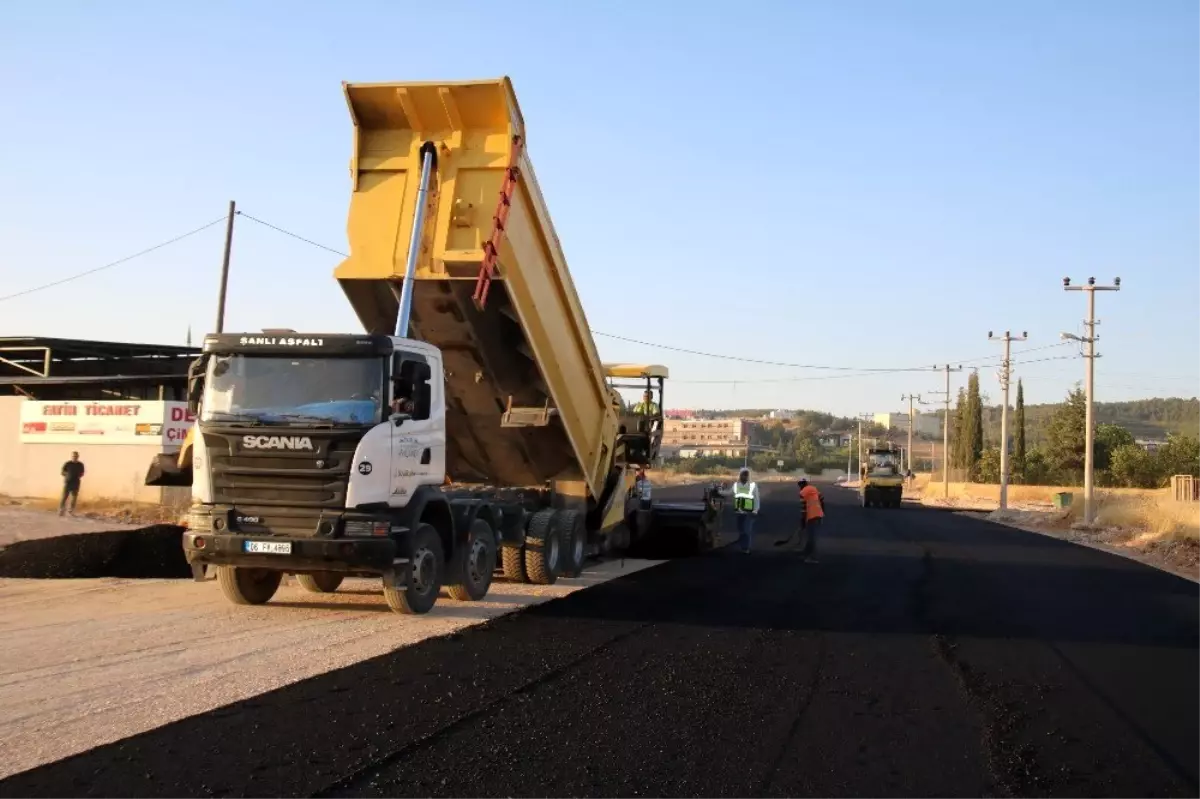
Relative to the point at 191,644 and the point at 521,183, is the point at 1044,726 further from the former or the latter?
the point at 521,183

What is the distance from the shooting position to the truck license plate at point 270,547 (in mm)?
10250

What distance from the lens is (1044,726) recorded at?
24.3 ft

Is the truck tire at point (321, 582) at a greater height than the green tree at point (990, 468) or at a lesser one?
lesser

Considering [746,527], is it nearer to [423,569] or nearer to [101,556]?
[101,556]

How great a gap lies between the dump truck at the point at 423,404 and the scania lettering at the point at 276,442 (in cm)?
2

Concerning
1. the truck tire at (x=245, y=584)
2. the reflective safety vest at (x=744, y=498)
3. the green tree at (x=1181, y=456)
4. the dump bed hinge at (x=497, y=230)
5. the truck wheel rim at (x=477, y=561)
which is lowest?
the truck tire at (x=245, y=584)

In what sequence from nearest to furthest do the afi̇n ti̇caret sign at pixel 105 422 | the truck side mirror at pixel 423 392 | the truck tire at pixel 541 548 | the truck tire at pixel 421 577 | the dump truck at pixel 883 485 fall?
the truck tire at pixel 421 577, the truck side mirror at pixel 423 392, the truck tire at pixel 541 548, the afi̇n ti̇caret sign at pixel 105 422, the dump truck at pixel 883 485

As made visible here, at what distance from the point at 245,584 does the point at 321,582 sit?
1.32 m

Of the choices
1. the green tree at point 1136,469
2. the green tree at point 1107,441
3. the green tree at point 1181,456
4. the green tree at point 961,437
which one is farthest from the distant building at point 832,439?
the green tree at point 1181,456

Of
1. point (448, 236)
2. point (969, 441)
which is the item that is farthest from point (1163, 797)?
point (969, 441)

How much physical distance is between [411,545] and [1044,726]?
5940 mm

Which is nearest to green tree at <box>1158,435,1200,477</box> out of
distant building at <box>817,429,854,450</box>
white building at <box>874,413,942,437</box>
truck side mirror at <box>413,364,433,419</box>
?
truck side mirror at <box>413,364,433,419</box>

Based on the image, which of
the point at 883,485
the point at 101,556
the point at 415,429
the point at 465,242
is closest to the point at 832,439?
the point at 883,485

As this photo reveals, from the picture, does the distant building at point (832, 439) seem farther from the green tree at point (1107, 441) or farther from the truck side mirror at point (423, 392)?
the truck side mirror at point (423, 392)
